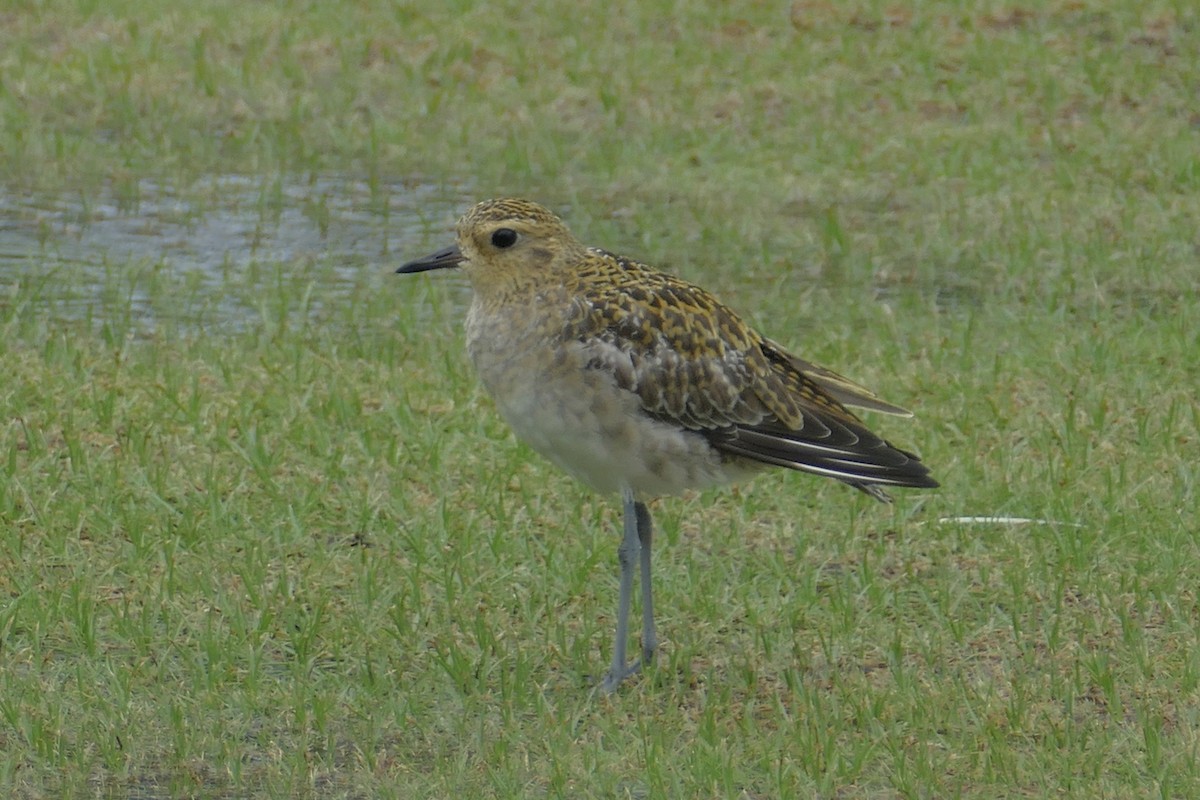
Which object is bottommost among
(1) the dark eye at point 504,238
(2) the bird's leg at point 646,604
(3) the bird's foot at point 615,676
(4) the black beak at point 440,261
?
(3) the bird's foot at point 615,676

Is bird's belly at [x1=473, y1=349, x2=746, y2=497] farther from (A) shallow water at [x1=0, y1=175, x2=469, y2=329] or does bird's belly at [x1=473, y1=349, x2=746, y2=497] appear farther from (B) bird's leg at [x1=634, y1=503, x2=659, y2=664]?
(A) shallow water at [x1=0, y1=175, x2=469, y2=329]

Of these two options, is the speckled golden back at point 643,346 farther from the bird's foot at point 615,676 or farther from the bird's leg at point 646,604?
the bird's foot at point 615,676

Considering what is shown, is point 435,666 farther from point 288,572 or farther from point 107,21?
point 107,21

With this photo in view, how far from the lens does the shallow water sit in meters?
10.1

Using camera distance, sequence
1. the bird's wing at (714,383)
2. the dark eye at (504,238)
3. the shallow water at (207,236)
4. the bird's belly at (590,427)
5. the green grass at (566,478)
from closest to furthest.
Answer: the green grass at (566,478)
the bird's belly at (590,427)
the bird's wing at (714,383)
the dark eye at (504,238)
the shallow water at (207,236)

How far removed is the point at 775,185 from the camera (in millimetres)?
12242

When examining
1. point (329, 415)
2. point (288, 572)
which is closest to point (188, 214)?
point (329, 415)

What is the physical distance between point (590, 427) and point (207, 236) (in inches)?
219

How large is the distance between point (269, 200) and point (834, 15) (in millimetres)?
5253

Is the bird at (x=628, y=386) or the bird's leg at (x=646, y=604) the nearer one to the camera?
the bird at (x=628, y=386)

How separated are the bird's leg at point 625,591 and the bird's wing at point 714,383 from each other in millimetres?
333

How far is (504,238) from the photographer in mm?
6434

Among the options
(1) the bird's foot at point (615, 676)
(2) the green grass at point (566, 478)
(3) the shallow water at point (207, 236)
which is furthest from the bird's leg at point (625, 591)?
(3) the shallow water at point (207, 236)

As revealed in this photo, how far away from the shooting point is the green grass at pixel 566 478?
235 inches
